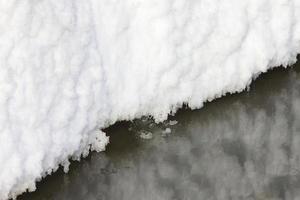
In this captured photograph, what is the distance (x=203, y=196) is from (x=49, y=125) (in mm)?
779

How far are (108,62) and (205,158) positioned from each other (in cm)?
67

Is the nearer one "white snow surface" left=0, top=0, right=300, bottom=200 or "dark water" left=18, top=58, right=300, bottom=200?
"white snow surface" left=0, top=0, right=300, bottom=200

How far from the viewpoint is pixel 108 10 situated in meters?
2.91

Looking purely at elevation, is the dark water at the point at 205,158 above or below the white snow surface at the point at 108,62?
below

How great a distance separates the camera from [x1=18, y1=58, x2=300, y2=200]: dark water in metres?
2.89

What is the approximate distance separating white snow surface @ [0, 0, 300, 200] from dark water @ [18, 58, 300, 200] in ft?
0.23

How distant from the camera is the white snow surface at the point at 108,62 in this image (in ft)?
8.66

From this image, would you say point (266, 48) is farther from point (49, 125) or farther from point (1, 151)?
point (1, 151)

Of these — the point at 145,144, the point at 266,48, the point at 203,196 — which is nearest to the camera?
the point at 203,196

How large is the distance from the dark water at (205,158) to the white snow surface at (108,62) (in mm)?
72

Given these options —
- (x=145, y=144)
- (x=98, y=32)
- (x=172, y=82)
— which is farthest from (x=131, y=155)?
(x=98, y=32)

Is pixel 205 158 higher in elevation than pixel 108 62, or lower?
lower

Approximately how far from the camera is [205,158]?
3.05 m

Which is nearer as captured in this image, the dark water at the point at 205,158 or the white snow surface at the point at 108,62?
the white snow surface at the point at 108,62
